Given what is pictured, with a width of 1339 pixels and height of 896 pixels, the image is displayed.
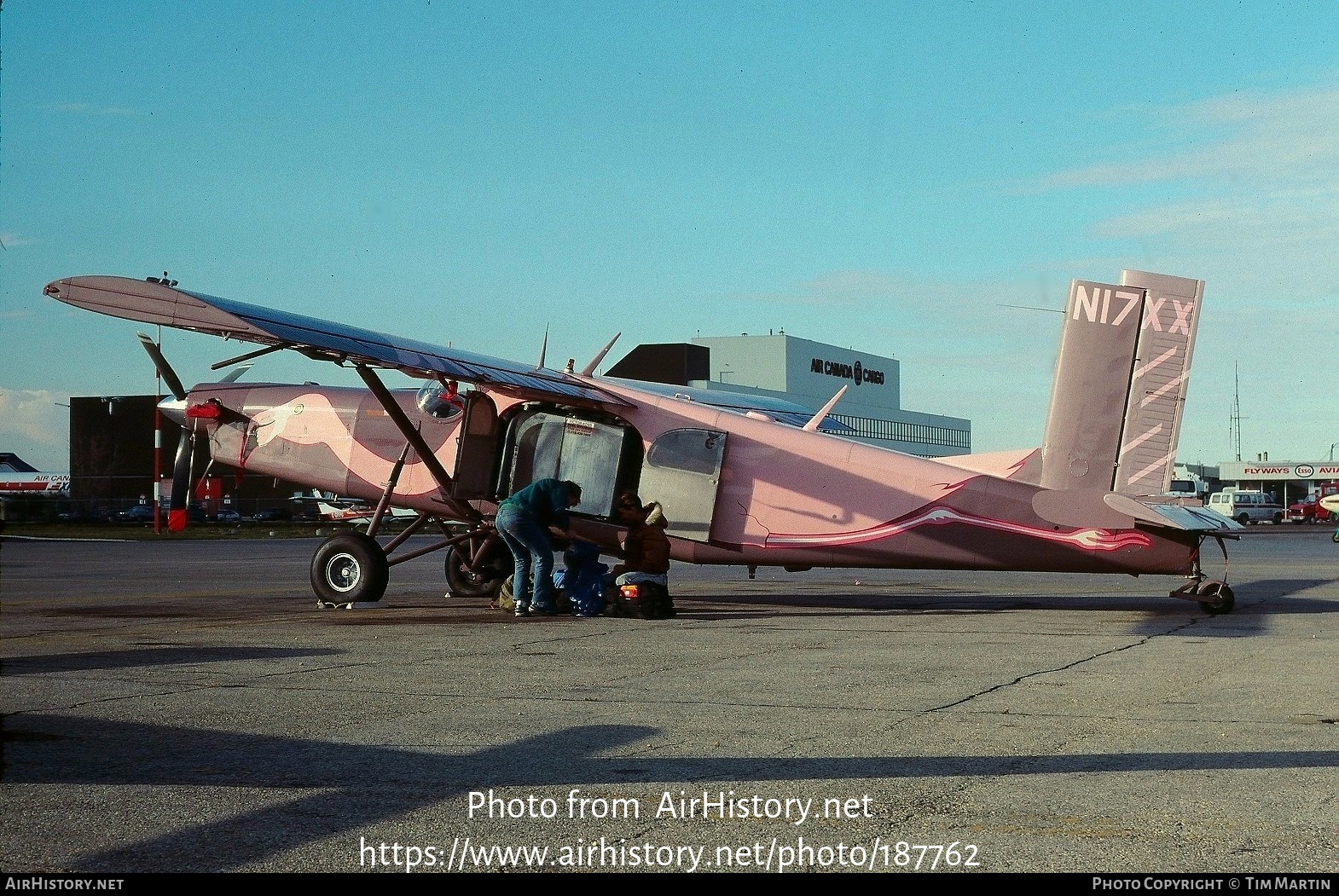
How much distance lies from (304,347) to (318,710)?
654 centimetres

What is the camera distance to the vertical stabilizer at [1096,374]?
15.0 meters

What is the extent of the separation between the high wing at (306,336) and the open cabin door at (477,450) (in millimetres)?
667

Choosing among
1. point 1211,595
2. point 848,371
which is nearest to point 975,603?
point 1211,595

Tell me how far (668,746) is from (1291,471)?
142 meters

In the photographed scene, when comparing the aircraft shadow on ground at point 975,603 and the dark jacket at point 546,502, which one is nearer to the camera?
the dark jacket at point 546,502

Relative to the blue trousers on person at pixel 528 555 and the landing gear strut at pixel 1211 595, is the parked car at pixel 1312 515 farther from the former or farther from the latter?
the blue trousers on person at pixel 528 555

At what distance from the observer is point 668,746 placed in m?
6.82

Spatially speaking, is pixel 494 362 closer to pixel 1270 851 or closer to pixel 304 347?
pixel 304 347

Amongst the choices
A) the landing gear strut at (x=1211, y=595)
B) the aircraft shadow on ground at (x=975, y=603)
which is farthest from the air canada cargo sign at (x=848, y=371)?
the landing gear strut at (x=1211, y=595)

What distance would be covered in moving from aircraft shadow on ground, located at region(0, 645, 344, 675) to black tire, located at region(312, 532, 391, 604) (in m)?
4.58

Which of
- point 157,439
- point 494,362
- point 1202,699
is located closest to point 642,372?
point 157,439

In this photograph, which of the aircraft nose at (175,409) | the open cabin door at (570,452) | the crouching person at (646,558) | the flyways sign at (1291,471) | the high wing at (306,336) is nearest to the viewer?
the high wing at (306,336)

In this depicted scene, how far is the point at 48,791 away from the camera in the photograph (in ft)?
18.4

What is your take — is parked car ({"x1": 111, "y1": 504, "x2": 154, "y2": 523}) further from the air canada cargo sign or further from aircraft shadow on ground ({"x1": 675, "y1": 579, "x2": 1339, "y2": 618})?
aircraft shadow on ground ({"x1": 675, "y1": 579, "x2": 1339, "y2": 618})
